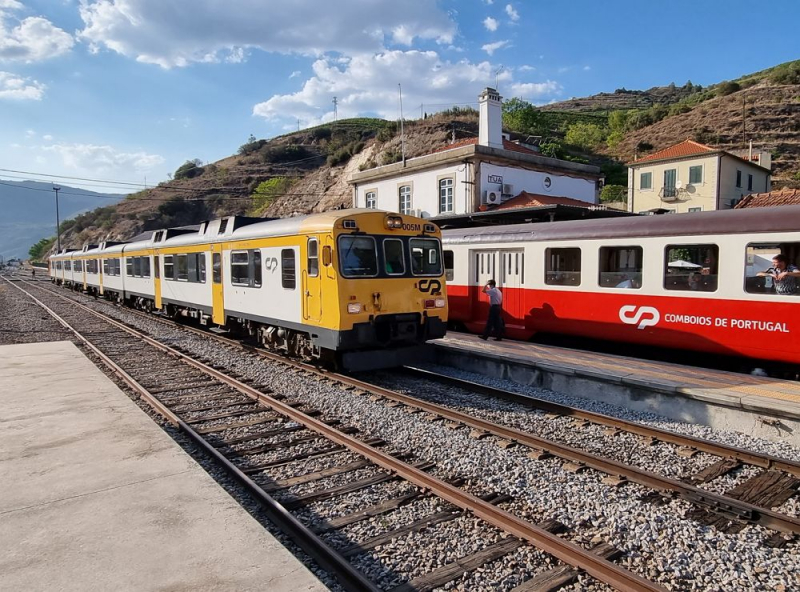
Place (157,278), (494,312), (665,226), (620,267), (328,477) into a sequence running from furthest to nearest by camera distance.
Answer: (157,278), (494,312), (620,267), (665,226), (328,477)

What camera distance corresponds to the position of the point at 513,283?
12.9 m

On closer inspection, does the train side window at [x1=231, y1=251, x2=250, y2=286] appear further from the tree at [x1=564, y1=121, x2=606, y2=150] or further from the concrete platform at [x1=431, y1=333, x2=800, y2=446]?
the tree at [x1=564, y1=121, x2=606, y2=150]

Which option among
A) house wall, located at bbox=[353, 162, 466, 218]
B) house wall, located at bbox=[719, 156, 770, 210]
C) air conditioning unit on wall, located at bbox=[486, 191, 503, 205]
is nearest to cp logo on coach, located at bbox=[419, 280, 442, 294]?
house wall, located at bbox=[353, 162, 466, 218]

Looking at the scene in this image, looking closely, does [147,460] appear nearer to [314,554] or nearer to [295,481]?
[295,481]

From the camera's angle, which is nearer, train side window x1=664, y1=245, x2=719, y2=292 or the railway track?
the railway track

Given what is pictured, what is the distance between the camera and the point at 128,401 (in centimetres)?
765

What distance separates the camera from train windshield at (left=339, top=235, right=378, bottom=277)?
8.90 meters

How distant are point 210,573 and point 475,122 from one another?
60705 mm

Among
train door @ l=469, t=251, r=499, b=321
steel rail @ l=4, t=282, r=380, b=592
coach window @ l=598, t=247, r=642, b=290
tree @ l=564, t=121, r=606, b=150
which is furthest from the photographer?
tree @ l=564, t=121, r=606, b=150

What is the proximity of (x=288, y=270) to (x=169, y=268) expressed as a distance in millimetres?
8517

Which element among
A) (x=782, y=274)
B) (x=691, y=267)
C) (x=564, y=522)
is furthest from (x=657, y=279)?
(x=564, y=522)

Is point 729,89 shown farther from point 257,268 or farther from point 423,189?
point 257,268

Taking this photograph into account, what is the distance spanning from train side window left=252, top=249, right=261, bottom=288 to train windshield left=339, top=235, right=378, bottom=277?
2963 mm

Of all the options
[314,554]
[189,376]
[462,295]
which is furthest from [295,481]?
[462,295]
